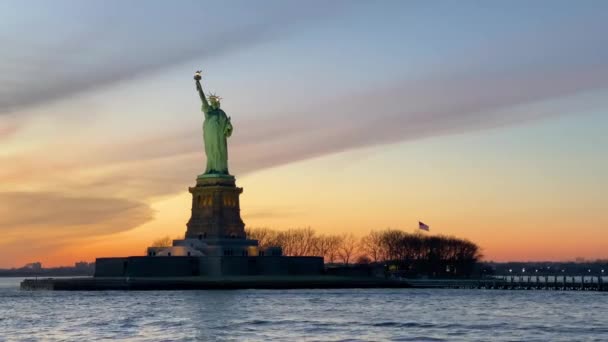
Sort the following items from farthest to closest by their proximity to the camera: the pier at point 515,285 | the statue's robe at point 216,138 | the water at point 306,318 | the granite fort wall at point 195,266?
the statue's robe at point 216,138 → the pier at point 515,285 → the granite fort wall at point 195,266 → the water at point 306,318

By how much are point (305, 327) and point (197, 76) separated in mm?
79834

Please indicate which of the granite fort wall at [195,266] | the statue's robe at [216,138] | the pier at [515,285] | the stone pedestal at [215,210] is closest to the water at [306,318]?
the granite fort wall at [195,266]

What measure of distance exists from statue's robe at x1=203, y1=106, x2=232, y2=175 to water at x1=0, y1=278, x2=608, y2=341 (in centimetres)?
2984

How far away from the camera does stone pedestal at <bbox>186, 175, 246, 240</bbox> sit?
149 m

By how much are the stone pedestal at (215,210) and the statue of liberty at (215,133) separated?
6.55ft

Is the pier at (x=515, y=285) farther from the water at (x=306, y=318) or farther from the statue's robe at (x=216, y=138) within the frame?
the statue's robe at (x=216, y=138)

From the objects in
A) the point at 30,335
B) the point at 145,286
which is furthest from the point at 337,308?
the point at 145,286

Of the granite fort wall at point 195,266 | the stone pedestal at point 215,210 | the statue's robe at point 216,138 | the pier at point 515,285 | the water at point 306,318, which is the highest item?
the statue's robe at point 216,138

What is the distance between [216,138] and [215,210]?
10673 mm

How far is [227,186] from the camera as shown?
5955 inches

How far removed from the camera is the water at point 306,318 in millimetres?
72875

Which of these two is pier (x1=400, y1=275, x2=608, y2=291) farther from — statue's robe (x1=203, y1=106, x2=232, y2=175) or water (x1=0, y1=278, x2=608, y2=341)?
statue's robe (x1=203, y1=106, x2=232, y2=175)

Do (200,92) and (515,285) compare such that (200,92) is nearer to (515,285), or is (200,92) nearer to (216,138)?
(216,138)

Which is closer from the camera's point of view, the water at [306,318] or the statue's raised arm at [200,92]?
the water at [306,318]
